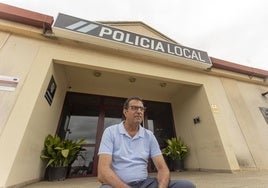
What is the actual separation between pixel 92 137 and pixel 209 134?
299 centimetres

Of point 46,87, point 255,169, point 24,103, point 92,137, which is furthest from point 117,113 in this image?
point 255,169

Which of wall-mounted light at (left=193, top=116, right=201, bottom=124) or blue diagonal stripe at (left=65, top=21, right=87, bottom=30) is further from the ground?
blue diagonal stripe at (left=65, top=21, right=87, bottom=30)

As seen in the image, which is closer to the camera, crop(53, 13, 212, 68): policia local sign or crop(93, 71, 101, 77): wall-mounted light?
crop(53, 13, 212, 68): policia local sign

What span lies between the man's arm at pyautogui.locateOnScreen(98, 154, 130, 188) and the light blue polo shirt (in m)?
0.05

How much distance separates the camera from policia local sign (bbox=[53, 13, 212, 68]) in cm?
328

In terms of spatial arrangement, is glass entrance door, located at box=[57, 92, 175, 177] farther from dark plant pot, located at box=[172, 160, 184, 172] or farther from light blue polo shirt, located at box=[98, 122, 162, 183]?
light blue polo shirt, located at box=[98, 122, 162, 183]

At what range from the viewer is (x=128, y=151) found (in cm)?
139

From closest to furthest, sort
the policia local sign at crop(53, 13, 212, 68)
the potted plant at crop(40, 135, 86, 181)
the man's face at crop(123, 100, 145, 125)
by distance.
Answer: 1. the man's face at crop(123, 100, 145, 125)
2. the potted plant at crop(40, 135, 86, 181)
3. the policia local sign at crop(53, 13, 212, 68)

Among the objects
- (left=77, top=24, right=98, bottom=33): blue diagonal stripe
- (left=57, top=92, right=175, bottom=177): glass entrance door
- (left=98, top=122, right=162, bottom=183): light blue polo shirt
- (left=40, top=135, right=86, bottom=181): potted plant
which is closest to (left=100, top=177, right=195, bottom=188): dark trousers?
(left=98, top=122, right=162, bottom=183): light blue polo shirt

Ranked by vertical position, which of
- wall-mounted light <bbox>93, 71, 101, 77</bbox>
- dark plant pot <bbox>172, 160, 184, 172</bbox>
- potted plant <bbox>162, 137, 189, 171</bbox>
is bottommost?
dark plant pot <bbox>172, 160, 184, 172</bbox>

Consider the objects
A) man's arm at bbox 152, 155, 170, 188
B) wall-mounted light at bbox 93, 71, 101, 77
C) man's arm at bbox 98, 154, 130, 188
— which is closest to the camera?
man's arm at bbox 98, 154, 130, 188

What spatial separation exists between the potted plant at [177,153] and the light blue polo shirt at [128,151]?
10.6 ft

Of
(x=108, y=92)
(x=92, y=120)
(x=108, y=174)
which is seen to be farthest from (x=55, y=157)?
(x=108, y=174)

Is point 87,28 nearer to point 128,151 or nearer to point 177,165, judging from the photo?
point 128,151
